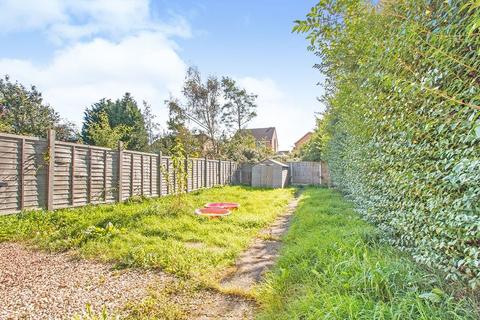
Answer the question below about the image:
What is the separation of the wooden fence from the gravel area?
2.08 metres

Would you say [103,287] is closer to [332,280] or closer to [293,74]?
[332,280]

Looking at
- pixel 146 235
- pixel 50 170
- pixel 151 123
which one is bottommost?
pixel 146 235

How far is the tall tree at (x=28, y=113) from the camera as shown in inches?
738

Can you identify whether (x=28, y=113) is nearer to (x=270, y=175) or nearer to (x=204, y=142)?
(x=204, y=142)

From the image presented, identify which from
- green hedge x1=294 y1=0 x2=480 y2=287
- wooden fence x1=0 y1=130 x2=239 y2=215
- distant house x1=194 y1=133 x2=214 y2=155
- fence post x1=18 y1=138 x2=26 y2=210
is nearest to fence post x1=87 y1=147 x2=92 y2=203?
wooden fence x1=0 y1=130 x2=239 y2=215

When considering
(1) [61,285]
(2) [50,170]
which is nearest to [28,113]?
(2) [50,170]

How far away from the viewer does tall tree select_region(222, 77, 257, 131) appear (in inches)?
918

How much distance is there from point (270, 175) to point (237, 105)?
9.33 meters

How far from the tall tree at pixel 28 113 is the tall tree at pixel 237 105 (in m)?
12.1

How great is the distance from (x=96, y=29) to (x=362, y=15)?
6103 millimetres

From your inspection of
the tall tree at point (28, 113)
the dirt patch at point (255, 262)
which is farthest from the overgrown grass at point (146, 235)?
the tall tree at point (28, 113)

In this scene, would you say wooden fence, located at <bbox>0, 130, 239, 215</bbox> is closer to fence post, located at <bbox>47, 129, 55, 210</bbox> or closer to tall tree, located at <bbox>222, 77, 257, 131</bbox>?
fence post, located at <bbox>47, 129, 55, 210</bbox>

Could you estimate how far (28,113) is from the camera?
19.2m

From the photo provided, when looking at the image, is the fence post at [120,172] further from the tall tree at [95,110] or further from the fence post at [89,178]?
the tall tree at [95,110]
